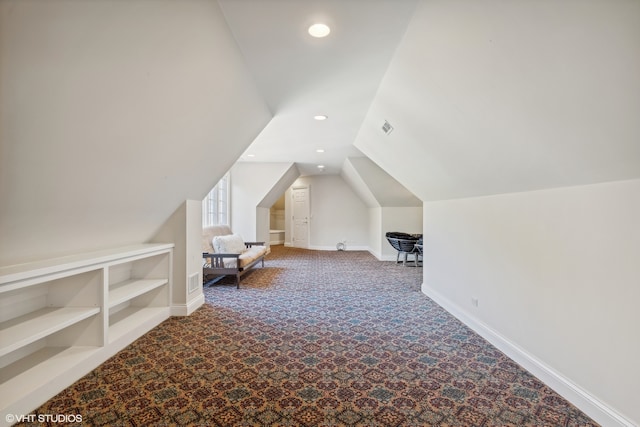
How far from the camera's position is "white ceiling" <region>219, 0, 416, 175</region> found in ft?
5.92

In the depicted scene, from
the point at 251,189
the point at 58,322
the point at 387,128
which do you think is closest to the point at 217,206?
the point at 251,189

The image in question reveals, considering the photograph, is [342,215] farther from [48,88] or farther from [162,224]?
[48,88]

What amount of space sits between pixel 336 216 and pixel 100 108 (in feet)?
27.2

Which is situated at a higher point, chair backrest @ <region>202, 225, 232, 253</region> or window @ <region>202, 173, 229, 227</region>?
window @ <region>202, 173, 229, 227</region>

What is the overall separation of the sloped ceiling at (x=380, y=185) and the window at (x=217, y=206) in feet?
9.66

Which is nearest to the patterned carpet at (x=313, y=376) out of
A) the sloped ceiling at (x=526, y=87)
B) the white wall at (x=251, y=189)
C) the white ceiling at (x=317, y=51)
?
the sloped ceiling at (x=526, y=87)

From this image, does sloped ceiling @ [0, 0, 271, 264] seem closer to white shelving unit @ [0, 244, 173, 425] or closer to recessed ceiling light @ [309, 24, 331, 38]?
white shelving unit @ [0, 244, 173, 425]

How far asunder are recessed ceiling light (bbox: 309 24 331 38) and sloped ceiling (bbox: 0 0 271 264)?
568 mm

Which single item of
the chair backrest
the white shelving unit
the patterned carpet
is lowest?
the patterned carpet

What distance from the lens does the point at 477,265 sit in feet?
9.68

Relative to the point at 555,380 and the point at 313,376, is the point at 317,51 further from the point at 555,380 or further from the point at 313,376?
the point at 555,380

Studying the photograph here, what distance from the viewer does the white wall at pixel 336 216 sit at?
961 cm

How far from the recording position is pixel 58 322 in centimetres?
202

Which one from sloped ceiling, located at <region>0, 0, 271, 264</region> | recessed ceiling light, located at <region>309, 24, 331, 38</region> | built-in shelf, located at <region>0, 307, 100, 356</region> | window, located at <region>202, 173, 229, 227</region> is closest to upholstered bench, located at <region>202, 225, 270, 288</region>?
window, located at <region>202, 173, 229, 227</region>
